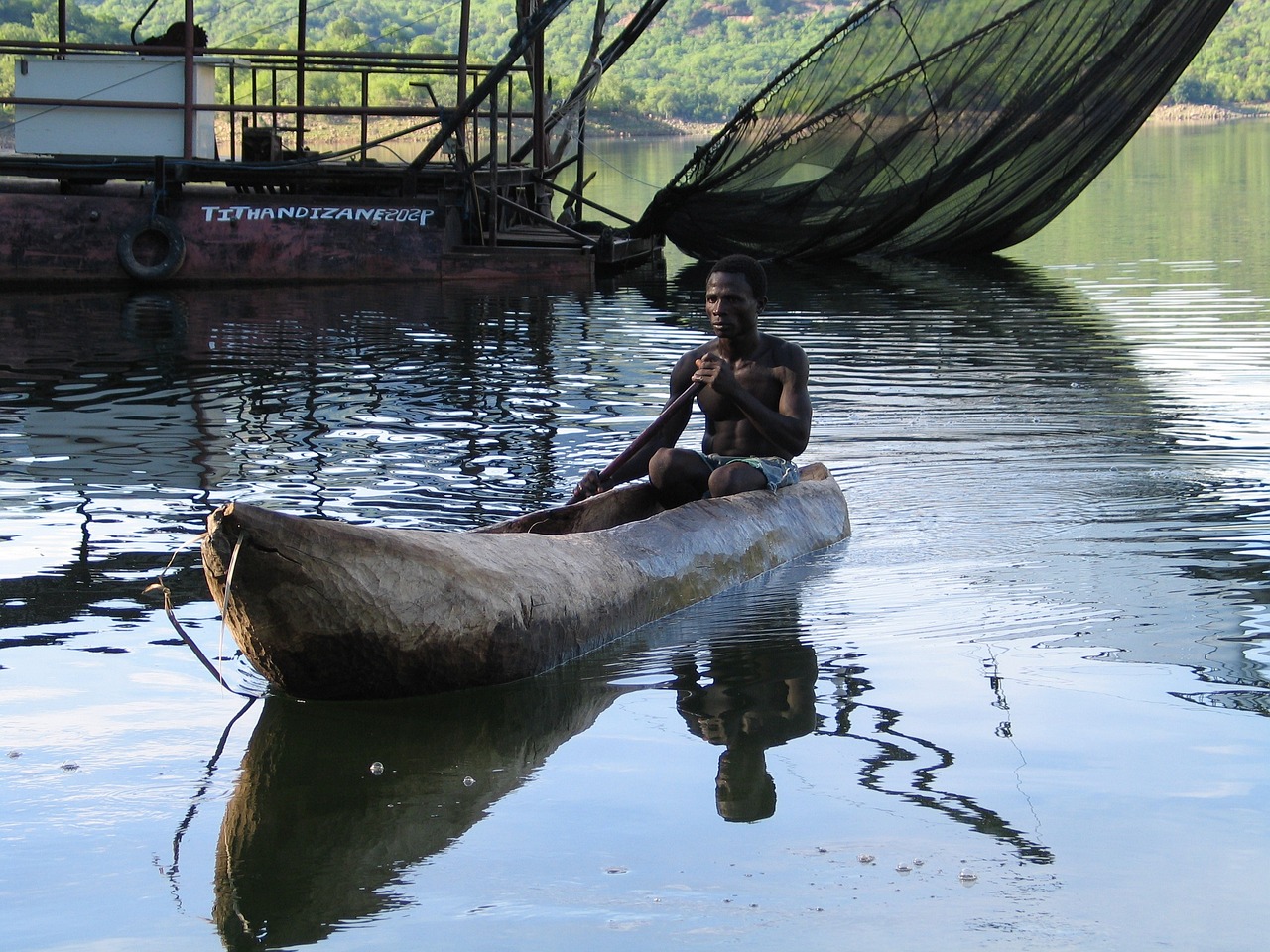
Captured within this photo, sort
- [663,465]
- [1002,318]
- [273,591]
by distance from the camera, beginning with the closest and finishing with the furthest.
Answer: [273,591] → [663,465] → [1002,318]

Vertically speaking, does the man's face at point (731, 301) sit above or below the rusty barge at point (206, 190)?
below

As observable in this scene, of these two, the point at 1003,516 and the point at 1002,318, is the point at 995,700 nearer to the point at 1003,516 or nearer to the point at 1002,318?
the point at 1003,516

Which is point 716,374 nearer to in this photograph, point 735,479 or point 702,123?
point 735,479

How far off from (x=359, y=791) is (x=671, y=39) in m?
90.4

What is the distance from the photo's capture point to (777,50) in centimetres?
8375

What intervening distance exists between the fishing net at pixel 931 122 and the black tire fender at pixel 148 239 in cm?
491

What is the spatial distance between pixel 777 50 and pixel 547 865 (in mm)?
83697

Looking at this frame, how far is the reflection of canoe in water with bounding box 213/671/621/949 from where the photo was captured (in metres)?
3.39

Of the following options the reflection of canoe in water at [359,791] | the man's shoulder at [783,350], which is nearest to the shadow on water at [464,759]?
the reflection of canoe in water at [359,791]

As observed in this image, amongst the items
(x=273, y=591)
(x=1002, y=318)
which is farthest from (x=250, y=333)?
(x=273, y=591)

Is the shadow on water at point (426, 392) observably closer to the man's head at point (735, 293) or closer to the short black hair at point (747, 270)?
the man's head at point (735, 293)

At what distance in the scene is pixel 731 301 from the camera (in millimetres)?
5934

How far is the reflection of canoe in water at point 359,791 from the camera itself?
3391 mm

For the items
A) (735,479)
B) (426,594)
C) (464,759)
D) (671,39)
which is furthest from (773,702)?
(671,39)
